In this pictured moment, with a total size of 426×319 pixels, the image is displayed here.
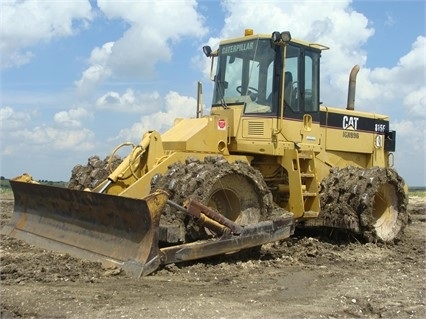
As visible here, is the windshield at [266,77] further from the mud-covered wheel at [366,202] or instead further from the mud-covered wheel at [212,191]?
the mud-covered wheel at [212,191]

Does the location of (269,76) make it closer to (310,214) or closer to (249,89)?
(249,89)

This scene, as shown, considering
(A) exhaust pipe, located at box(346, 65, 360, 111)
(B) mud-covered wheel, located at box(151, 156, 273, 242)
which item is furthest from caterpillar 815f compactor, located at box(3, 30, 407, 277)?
(A) exhaust pipe, located at box(346, 65, 360, 111)

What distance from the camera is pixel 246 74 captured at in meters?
9.63

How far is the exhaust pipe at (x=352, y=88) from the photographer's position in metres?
12.0

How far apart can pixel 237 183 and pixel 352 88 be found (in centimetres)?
493

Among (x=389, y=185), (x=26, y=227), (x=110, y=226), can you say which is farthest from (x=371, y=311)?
(x=26, y=227)

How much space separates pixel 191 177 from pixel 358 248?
11.5ft

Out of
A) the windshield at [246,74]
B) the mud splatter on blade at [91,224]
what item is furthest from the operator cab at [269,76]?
the mud splatter on blade at [91,224]

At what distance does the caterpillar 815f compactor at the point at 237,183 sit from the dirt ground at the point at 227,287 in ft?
1.12

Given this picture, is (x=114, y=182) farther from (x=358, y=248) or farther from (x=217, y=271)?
(x=358, y=248)

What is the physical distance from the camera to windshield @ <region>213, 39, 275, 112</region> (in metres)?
9.45

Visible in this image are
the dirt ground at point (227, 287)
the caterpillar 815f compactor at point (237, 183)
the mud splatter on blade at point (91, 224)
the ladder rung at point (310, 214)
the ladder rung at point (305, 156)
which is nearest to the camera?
the dirt ground at point (227, 287)

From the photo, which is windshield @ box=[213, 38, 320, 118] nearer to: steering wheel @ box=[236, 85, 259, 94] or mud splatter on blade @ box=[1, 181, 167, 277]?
steering wheel @ box=[236, 85, 259, 94]

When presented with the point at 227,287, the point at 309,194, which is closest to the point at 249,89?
the point at 309,194
